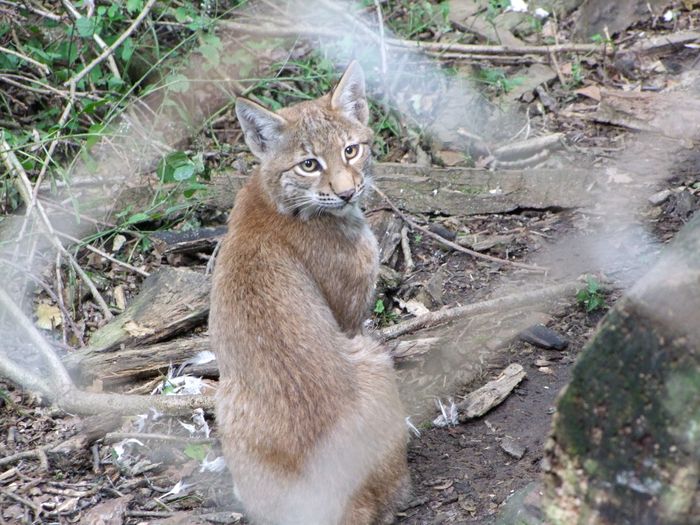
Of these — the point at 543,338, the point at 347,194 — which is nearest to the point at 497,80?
the point at 543,338

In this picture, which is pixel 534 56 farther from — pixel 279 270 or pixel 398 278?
pixel 279 270

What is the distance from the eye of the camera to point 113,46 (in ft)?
20.7

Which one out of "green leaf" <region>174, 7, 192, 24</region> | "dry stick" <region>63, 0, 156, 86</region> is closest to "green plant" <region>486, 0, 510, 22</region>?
"green leaf" <region>174, 7, 192, 24</region>

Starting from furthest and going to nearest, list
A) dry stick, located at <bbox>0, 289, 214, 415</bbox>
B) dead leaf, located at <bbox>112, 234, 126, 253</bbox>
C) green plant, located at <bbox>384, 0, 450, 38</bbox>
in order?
1. green plant, located at <bbox>384, 0, 450, 38</bbox>
2. dead leaf, located at <bbox>112, 234, 126, 253</bbox>
3. dry stick, located at <bbox>0, 289, 214, 415</bbox>

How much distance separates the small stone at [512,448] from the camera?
13.6 feet

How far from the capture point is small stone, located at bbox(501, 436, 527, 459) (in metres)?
4.14

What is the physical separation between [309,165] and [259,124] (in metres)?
0.34

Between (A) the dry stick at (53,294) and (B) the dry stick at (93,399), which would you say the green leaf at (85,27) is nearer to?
(A) the dry stick at (53,294)

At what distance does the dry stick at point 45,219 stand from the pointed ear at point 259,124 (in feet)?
5.40

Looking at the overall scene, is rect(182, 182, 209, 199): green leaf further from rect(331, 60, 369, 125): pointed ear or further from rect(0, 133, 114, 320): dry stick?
rect(331, 60, 369, 125): pointed ear

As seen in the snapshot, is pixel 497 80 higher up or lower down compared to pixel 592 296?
higher up

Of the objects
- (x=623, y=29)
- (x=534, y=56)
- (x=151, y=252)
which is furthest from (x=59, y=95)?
Answer: (x=623, y=29)

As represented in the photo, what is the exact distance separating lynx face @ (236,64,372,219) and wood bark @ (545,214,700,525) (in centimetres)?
213

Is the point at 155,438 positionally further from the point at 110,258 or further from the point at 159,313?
the point at 110,258
